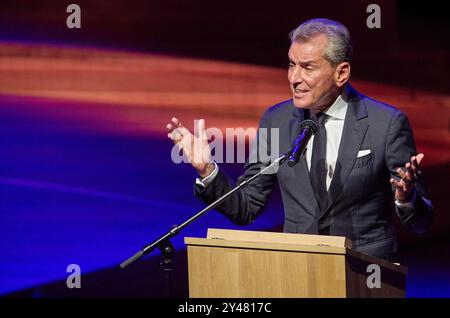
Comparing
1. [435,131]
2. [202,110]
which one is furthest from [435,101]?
[202,110]

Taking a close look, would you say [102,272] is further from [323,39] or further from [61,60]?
[323,39]

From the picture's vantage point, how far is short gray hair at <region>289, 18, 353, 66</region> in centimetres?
264

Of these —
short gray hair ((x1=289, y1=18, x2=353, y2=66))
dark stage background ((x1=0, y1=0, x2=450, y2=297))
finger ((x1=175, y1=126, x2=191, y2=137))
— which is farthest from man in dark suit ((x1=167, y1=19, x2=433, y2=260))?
dark stage background ((x1=0, y1=0, x2=450, y2=297))

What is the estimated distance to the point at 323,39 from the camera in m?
2.64

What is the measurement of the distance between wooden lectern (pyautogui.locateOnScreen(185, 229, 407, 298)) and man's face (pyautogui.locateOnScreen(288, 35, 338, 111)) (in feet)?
2.16

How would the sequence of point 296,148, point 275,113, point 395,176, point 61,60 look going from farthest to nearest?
1. point 61,60
2. point 275,113
3. point 395,176
4. point 296,148

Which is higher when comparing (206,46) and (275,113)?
(206,46)

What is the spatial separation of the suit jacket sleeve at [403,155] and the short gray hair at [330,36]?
0.30 meters

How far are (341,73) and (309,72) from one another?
130 mm

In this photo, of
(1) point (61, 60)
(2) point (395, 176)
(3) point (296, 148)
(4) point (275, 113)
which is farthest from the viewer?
(1) point (61, 60)

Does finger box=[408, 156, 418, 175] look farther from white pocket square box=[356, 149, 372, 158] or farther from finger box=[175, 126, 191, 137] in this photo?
finger box=[175, 126, 191, 137]

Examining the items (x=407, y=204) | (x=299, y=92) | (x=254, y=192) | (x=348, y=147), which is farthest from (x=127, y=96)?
(x=407, y=204)

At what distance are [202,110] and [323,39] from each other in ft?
4.99

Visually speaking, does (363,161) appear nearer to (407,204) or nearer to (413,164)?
(407,204)
